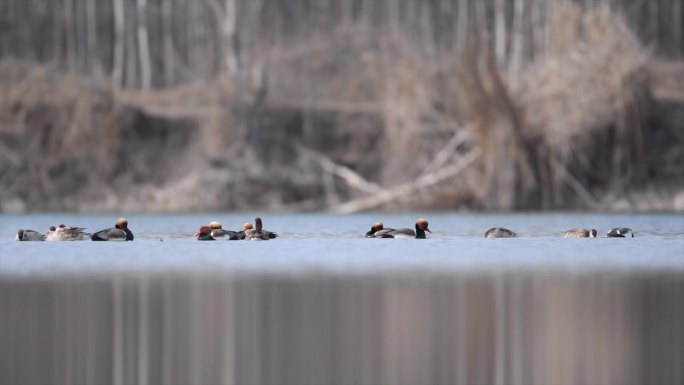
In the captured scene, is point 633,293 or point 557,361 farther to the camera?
point 633,293

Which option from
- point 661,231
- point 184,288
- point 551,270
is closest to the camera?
point 184,288

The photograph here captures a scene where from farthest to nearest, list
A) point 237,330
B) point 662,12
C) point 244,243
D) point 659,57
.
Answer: point 662,12, point 659,57, point 244,243, point 237,330

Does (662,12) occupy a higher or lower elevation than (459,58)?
higher

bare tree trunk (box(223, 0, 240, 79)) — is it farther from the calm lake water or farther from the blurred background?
the calm lake water

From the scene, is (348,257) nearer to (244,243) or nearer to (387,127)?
(244,243)

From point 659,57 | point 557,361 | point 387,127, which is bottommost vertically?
point 557,361

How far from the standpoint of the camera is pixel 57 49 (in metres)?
73.7

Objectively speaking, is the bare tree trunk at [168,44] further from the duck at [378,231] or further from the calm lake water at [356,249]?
the duck at [378,231]

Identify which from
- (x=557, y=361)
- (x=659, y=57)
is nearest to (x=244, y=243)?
(x=557, y=361)

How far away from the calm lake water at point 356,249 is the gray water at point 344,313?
8 cm

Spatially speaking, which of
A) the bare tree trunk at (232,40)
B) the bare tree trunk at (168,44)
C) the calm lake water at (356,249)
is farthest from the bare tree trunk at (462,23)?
the calm lake water at (356,249)

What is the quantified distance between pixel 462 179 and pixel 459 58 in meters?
4.51

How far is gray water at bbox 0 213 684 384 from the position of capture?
13.9 metres

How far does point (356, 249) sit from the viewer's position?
1165 inches
